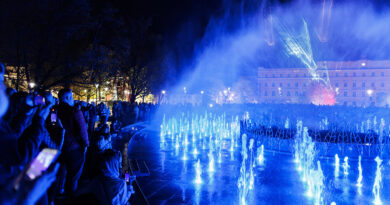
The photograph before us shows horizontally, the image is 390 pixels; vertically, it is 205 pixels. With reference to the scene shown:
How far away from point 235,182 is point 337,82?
7394cm

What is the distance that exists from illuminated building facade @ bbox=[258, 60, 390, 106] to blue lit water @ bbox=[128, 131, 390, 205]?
60541 millimetres

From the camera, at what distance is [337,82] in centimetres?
7350

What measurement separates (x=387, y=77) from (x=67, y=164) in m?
81.5

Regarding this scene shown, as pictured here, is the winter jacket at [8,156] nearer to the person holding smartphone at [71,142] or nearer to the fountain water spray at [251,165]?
the person holding smartphone at [71,142]

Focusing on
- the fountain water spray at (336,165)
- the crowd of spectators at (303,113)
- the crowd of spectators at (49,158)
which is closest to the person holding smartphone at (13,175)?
the crowd of spectators at (49,158)

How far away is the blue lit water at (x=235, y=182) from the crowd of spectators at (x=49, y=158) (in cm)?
270

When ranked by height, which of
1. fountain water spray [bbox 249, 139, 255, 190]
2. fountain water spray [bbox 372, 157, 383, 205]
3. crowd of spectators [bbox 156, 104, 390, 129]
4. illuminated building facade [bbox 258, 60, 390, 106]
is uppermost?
illuminated building facade [bbox 258, 60, 390, 106]

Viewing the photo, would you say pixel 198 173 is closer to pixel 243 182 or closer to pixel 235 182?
pixel 235 182

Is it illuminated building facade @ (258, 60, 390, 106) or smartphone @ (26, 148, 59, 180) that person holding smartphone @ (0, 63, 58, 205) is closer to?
smartphone @ (26, 148, 59, 180)

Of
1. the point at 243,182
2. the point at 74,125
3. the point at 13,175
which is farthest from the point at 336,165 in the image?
the point at 13,175

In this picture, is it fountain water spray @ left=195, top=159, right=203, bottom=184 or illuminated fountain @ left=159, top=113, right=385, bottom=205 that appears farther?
fountain water spray @ left=195, top=159, right=203, bottom=184

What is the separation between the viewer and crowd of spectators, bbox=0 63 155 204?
133 centimetres

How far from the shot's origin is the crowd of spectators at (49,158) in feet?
4.37

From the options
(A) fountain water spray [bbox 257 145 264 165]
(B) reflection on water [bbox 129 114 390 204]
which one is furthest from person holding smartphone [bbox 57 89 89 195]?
(A) fountain water spray [bbox 257 145 264 165]
